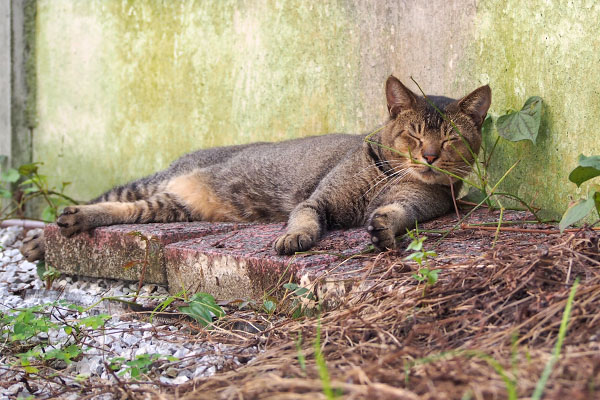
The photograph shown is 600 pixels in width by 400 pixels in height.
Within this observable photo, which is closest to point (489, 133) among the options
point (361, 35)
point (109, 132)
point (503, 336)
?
point (361, 35)

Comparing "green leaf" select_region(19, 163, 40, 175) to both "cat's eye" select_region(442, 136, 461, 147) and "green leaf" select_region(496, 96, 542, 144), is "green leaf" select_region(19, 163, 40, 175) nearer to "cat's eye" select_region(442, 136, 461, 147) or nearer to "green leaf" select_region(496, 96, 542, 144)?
"cat's eye" select_region(442, 136, 461, 147)

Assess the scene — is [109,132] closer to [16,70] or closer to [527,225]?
[16,70]

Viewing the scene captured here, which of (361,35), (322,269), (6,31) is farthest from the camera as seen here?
(6,31)

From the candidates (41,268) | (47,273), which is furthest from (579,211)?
(41,268)

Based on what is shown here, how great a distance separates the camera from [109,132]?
5699mm

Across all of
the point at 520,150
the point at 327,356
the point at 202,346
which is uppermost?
the point at 520,150

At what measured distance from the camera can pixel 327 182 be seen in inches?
138

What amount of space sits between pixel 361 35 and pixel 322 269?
197cm

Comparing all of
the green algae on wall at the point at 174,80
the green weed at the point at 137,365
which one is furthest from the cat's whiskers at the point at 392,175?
the green weed at the point at 137,365

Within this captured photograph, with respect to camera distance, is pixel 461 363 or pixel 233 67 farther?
pixel 233 67

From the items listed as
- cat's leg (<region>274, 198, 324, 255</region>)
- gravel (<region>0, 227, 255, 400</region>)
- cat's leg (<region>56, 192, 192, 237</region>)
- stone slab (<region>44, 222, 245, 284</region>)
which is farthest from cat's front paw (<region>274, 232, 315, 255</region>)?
cat's leg (<region>56, 192, 192, 237</region>)

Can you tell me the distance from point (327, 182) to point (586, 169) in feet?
4.68

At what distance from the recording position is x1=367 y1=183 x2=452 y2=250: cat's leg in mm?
2699

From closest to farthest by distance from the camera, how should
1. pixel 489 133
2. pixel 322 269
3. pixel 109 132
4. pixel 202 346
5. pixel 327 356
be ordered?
pixel 327 356 < pixel 202 346 < pixel 322 269 < pixel 489 133 < pixel 109 132
